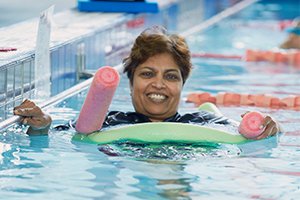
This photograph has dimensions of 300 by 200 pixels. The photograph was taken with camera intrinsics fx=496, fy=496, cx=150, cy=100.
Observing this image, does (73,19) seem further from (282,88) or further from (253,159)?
(253,159)

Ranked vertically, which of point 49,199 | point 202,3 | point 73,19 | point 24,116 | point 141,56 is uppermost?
point 202,3

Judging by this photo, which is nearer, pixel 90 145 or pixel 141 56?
pixel 90 145

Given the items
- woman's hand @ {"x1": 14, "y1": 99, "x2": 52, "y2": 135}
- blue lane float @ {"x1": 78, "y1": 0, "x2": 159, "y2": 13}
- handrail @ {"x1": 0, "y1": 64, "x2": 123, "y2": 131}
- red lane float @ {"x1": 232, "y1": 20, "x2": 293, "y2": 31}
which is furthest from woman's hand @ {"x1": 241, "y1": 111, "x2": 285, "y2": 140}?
red lane float @ {"x1": 232, "y1": 20, "x2": 293, "y2": 31}

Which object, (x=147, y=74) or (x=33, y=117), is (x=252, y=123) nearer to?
(x=147, y=74)

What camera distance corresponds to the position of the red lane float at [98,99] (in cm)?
277

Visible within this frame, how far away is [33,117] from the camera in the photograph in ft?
9.16

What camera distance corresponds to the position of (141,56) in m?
3.05

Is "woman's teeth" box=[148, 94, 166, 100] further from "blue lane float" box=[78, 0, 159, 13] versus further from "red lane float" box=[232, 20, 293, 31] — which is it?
"red lane float" box=[232, 20, 293, 31]

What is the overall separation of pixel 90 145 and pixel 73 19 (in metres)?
3.84

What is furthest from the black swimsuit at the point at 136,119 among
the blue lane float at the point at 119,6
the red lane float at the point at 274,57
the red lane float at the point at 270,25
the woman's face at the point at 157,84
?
the red lane float at the point at 270,25

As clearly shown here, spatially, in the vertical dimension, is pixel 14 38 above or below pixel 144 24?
below

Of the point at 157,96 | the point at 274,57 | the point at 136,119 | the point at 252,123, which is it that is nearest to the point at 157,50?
the point at 157,96

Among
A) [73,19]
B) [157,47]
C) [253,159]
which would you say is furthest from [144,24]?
[253,159]

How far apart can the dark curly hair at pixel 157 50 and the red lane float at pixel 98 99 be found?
0.31m
